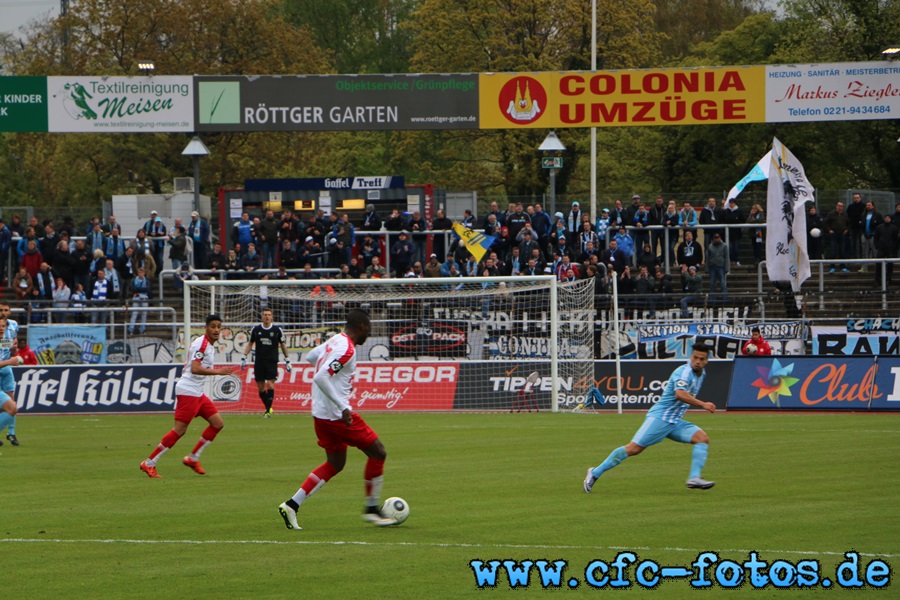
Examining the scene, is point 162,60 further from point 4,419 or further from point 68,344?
point 4,419

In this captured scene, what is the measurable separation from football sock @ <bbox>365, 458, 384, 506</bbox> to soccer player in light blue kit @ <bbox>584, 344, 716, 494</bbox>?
321 cm

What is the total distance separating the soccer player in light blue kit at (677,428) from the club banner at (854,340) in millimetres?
16535

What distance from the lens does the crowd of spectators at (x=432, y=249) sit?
34125 mm

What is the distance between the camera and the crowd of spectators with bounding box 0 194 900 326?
34125 mm

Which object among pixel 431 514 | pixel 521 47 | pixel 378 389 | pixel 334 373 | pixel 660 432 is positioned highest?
pixel 521 47

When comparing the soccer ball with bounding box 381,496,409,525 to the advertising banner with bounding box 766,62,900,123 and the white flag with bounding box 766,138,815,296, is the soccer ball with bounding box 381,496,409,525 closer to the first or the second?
the white flag with bounding box 766,138,815,296

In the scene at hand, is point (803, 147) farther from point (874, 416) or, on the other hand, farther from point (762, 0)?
point (874, 416)

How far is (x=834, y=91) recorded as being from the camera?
3722 centimetres

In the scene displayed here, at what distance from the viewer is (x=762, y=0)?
70.4m

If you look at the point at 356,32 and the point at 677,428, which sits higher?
the point at 356,32

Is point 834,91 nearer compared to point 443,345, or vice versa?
point 443,345

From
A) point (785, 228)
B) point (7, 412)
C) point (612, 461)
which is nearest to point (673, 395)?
point (612, 461)

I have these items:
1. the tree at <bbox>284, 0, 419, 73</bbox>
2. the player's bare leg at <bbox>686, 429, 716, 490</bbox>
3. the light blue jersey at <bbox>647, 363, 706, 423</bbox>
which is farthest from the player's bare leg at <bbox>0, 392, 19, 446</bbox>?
the tree at <bbox>284, 0, 419, 73</bbox>

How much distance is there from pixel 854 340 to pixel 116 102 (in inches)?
938
